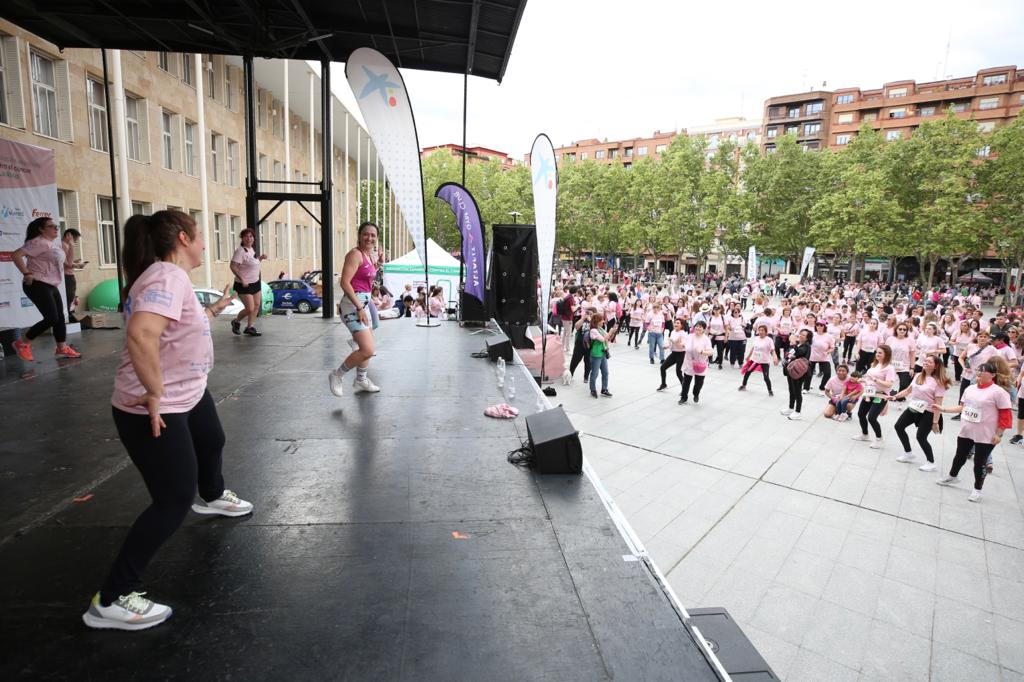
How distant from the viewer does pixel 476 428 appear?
4.66 m

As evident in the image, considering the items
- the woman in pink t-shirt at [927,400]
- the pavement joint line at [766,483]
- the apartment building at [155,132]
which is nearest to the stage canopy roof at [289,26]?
the apartment building at [155,132]

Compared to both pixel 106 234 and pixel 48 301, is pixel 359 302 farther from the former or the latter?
pixel 106 234

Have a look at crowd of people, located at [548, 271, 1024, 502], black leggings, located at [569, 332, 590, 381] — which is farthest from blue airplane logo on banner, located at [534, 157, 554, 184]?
black leggings, located at [569, 332, 590, 381]

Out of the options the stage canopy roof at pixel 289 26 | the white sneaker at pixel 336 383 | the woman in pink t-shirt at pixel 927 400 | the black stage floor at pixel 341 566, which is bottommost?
the woman in pink t-shirt at pixel 927 400

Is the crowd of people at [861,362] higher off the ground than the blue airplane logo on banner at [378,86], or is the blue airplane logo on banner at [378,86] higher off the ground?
the blue airplane logo on banner at [378,86]

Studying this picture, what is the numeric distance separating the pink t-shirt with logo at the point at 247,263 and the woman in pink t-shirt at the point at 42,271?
6.54 ft

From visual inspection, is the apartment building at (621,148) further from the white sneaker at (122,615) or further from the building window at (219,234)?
the white sneaker at (122,615)

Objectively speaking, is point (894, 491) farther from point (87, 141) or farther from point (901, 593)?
point (87, 141)

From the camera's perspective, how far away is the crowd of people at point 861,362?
7.14 m

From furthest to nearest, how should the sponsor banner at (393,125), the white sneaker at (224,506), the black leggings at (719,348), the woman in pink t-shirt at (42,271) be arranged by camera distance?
the black leggings at (719,348) → the sponsor banner at (393,125) → the woman in pink t-shirt at (42,271) → the white sneaker at (224,506)

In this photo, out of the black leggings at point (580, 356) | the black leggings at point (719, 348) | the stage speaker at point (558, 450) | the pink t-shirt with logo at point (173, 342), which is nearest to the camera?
the pink t-shirt with logo at point (173, 342)

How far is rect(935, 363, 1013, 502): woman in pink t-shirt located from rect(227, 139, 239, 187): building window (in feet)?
83.0

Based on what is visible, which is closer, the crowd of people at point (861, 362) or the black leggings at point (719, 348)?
the crowd of people at point (861, 362)

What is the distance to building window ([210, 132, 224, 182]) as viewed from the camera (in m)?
21.7
